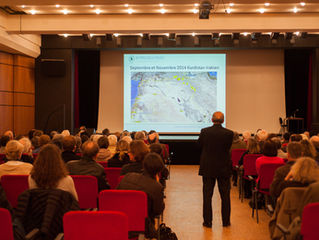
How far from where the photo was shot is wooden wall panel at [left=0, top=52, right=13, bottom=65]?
10578mm

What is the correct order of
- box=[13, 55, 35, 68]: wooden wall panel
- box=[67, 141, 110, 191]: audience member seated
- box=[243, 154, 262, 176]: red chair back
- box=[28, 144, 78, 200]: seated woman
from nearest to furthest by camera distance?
box=[28, 144, 78, 200]: seated woman, box=[67, 141, 110, 191]: audience member seated, box=[243, 154, 262, 176]: red chair back, box=[13, 55, 35, 68]: wooden wall panel

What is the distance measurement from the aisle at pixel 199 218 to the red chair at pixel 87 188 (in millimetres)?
1242

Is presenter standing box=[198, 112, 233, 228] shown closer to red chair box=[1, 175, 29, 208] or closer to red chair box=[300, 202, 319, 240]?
red chair box=[300, 202, 319, 240]

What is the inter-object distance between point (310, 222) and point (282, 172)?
1086 millimetres

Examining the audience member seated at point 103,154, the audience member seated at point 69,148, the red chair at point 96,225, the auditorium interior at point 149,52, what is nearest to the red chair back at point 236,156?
the auditorium interior at point 149,52

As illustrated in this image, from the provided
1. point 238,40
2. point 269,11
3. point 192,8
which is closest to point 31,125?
point 192,8

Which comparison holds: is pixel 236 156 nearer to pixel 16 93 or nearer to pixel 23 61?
pixel 16 93

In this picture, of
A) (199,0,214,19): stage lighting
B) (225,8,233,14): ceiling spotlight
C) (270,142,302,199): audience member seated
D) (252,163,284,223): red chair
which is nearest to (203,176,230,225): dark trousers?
(252,163,284,223): red chair

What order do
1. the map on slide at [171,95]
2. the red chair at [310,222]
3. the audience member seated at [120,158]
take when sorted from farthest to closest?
the map on slide at [171,95]
the audience member seated at [120,158]
the red chair at [310,222]

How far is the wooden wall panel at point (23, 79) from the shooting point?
1126 cm

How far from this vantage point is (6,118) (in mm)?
10828

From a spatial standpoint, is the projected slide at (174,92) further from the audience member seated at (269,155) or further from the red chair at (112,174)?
the red chair at (112,174)

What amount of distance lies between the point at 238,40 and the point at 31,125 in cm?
753

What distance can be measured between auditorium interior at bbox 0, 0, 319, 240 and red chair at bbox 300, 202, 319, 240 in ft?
17.7
